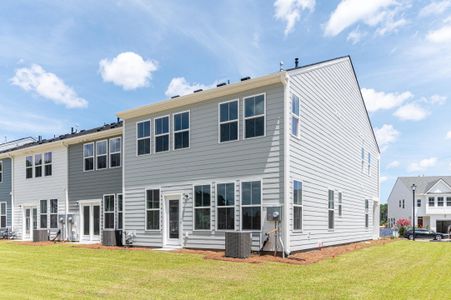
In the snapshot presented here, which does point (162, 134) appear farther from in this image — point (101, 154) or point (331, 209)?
point (331, 209)

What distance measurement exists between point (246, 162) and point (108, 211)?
9.24 meters

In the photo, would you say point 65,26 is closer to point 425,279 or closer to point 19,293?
point 19,293

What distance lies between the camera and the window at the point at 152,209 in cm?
1666

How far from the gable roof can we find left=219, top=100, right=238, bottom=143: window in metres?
43.8

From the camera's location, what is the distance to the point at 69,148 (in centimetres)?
2238

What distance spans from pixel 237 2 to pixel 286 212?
783cm

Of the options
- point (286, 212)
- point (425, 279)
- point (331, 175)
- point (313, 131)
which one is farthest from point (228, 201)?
point (425, 279)

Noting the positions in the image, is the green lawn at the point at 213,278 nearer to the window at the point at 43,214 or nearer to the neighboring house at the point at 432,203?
the window at the point at 43,214

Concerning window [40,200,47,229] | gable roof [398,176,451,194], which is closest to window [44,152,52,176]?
window [40,200,47,229]

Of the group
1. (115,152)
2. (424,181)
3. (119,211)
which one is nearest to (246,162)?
(119,211)

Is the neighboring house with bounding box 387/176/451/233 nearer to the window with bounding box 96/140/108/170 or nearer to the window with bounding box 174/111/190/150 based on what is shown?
the window with bounding box 96/140/108/170

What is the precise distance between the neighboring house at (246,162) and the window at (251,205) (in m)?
0.03

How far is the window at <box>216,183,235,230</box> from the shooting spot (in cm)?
1413

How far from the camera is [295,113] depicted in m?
13.9
